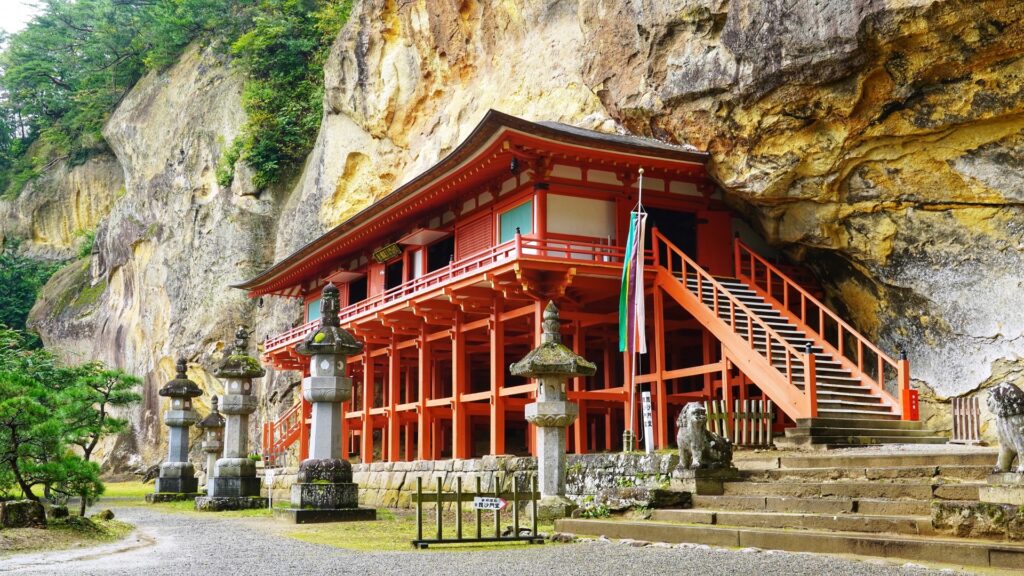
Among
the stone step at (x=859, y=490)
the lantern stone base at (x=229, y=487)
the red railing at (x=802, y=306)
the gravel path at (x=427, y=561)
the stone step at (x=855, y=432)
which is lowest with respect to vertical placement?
the lantern stone base at (x=229, y=487)

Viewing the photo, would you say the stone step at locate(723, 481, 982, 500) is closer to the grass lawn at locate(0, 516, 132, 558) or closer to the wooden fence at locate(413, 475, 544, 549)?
the wooden fence at locate(413, 475, 544, 549)

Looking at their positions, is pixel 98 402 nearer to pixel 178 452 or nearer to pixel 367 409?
pixel 178 452

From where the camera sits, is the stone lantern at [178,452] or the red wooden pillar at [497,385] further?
the stone lantern at [178,452]

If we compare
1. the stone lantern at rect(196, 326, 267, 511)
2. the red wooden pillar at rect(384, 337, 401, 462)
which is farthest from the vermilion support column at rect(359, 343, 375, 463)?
the stone lantern at rect(196, 326, 267, 511)

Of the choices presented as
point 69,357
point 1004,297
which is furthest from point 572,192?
point 69,357

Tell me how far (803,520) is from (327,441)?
8522mm

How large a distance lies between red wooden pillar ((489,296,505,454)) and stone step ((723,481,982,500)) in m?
7.64

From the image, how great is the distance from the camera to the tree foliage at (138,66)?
126ft

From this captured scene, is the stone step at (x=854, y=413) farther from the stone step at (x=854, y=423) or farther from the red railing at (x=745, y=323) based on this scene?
the red railing at (x=745, y=323)

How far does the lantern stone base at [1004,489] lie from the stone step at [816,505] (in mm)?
855

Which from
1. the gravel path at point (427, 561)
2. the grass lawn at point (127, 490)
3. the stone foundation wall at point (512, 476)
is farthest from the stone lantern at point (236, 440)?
the gravel path at point (427, 561)

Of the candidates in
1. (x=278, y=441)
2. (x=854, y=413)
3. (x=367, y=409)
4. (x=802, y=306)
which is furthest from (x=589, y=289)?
(x=278, y=441)

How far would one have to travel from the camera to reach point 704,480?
11.6 meters

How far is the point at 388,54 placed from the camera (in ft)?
104
